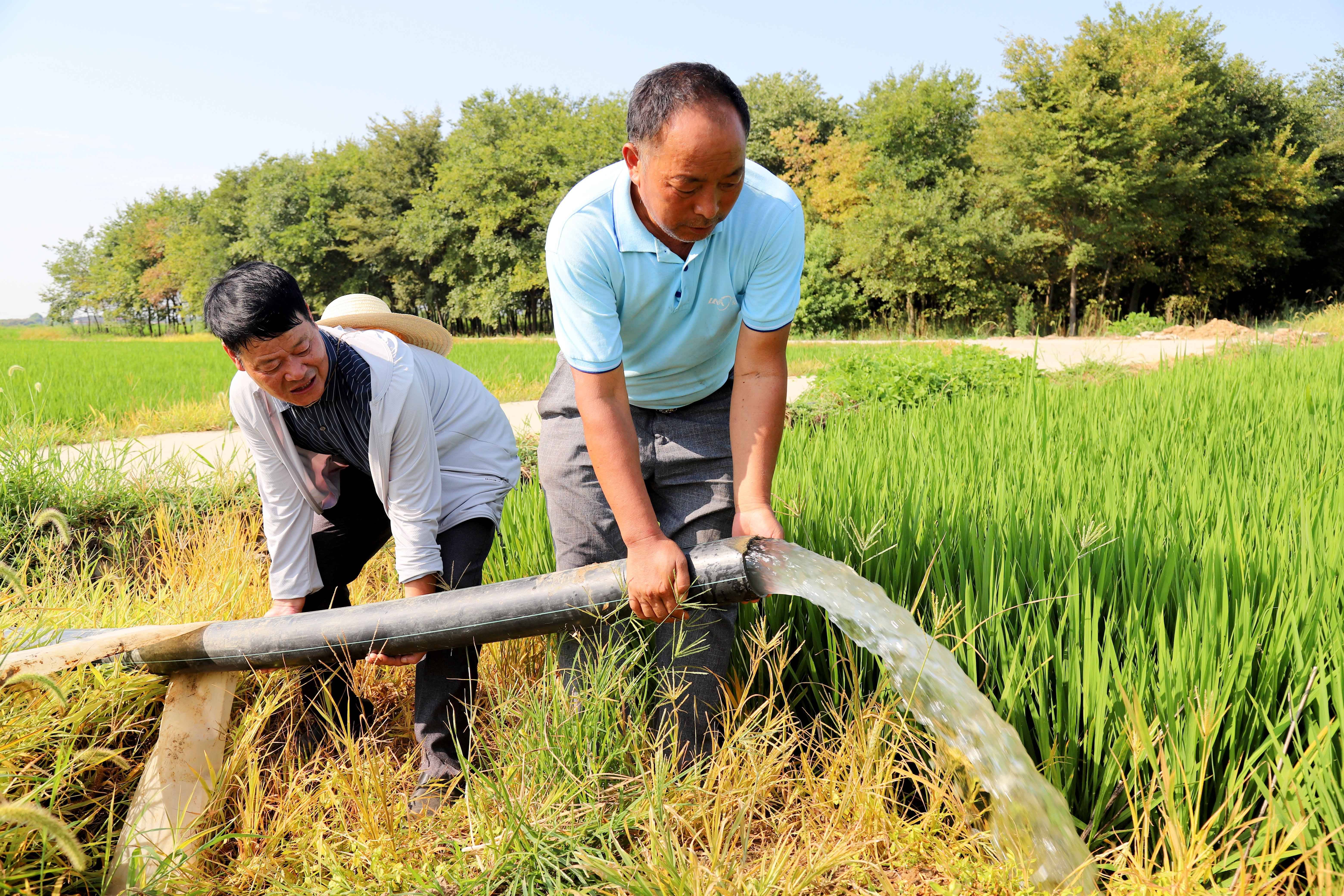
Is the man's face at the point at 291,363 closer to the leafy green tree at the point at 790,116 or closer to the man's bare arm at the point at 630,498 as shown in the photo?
the man's bare arm at the point at 630,498

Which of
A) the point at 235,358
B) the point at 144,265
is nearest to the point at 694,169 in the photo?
the point at 235,358

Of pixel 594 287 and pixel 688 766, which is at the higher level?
pixel 594 287

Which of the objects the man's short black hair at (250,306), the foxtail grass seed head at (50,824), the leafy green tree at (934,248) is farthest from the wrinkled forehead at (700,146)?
the leafy green tree at (934,248)

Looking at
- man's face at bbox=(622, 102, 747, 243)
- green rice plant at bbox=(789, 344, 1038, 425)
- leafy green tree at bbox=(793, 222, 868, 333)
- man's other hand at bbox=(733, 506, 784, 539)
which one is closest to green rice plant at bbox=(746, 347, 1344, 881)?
man's other hand at bbox=(733, 506, 784, 539)

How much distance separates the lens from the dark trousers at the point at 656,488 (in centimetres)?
209

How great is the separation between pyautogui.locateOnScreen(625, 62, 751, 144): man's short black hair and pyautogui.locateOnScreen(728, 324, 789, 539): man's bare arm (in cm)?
51

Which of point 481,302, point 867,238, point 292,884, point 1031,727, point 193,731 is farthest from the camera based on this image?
point 481,302

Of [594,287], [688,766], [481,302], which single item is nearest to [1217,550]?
[688,766]

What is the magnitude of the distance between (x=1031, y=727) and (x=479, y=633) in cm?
128

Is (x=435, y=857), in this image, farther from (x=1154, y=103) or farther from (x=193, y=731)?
(x=1154, y=103)

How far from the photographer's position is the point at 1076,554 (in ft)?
6.53

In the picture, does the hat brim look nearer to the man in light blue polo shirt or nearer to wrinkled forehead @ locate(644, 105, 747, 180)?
the man in light blue polo shirt

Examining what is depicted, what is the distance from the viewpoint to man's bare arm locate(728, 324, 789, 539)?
1.95 m

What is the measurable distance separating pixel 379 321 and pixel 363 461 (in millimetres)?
518
